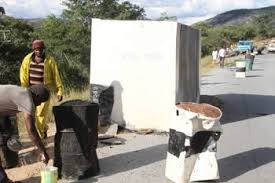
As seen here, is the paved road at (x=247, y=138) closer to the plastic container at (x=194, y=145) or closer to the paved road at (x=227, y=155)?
the paved road at (x=227, y=155)

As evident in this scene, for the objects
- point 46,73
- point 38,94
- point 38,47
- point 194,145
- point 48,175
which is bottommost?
point 48,175

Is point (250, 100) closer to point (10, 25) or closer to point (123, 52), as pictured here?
point (123, 52)

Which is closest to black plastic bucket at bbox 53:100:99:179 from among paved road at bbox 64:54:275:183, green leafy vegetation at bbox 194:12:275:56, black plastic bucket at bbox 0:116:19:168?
paved road at bbox 64:54:275:183

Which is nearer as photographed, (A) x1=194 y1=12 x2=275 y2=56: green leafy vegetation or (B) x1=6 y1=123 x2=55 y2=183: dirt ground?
(B) x1=6 y1=123 x2=55 y2=183: dirt ground

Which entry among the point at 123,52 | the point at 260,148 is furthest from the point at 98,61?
the point at 260,148

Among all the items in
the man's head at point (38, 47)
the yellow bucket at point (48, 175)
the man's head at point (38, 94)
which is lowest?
the yellow bucket at point (48, 175)

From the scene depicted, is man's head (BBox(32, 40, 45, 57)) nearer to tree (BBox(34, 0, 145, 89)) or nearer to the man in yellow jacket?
the man in yellow jacket

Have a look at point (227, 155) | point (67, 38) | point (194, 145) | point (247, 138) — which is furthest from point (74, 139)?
point (67, 38)

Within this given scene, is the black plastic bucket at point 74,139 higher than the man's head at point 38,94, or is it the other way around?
the man's head at point 38,94

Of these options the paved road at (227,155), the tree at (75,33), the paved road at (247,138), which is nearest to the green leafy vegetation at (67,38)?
the tree at (75,33)

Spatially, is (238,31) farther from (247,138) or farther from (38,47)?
(38,47)

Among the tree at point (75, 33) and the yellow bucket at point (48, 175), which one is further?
the tree at point (75, 33)

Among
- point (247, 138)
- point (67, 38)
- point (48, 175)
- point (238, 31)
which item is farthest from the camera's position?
point (238, 31)

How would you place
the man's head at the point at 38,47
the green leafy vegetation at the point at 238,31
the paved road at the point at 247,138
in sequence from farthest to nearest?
the green leafy vegetation at the point at 238,31
the man's head at the point at 38,47
the paved road at the point at 247,138
